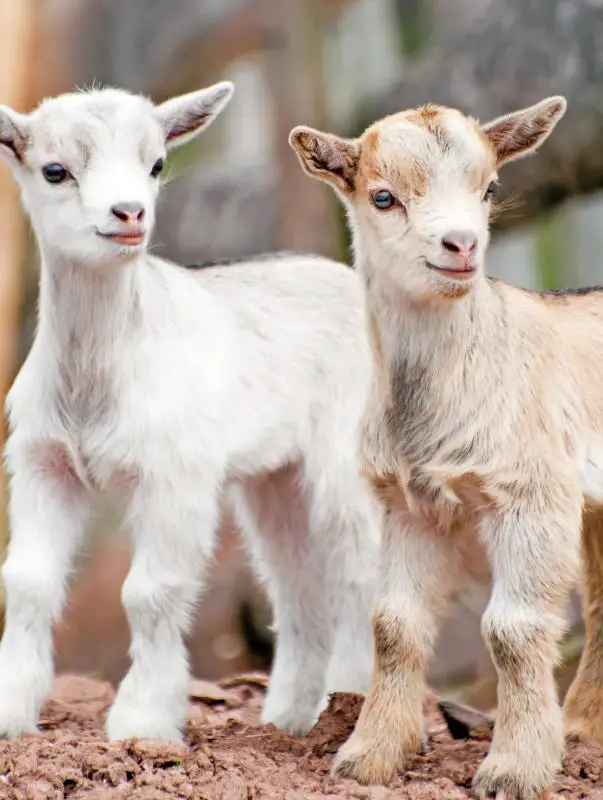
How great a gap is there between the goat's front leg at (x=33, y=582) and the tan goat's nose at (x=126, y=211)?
1052 millimetres

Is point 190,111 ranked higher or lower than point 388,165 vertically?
higher

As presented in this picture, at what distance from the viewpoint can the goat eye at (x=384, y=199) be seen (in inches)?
192

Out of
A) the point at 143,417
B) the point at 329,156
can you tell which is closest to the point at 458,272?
the point at 329,156

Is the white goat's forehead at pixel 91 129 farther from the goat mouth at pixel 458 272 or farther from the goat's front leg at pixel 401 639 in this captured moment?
the goat's front leg at pixel 401 639

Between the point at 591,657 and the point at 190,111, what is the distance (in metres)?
2.56

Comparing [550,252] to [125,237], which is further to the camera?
[550,252]

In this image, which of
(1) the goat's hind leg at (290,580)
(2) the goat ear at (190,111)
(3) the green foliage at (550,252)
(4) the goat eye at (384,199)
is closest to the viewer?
(4) the goat eye at (384,199)

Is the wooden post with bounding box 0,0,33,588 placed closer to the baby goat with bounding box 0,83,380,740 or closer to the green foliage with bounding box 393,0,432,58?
the baby goat with bounding box 0,83,380,740

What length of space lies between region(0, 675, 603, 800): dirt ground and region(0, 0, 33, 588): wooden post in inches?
121

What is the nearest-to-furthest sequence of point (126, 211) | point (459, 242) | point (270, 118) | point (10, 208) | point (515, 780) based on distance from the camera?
1. point (459, 242)
2. point (515, 780)
3. point (126, 211)
4. point (10, 208)
5. point (270, 118)

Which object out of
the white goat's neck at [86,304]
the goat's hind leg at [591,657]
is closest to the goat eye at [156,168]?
the white goat's neck at [86,304]

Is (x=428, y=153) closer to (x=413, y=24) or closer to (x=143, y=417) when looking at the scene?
(x=143, y=417)

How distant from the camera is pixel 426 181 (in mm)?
4801

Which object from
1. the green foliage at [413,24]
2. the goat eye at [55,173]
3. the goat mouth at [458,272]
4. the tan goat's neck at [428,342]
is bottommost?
the tan goat's neck at [428,342]
